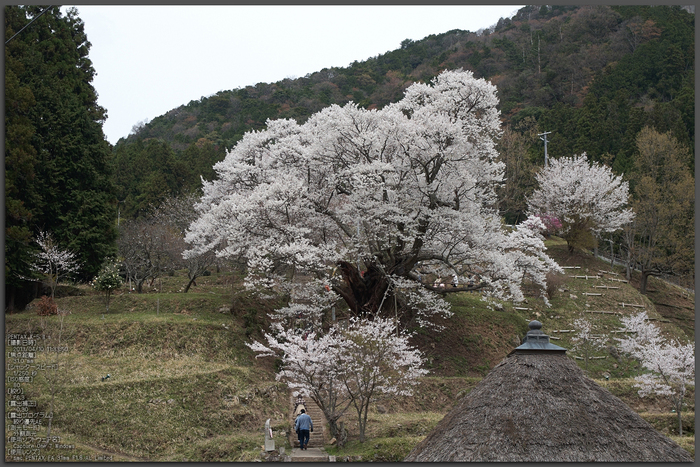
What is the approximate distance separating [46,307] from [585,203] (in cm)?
2655

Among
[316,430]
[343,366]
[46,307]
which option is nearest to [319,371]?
[343,366]

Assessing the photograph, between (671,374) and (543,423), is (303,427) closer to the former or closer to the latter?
(543,423)

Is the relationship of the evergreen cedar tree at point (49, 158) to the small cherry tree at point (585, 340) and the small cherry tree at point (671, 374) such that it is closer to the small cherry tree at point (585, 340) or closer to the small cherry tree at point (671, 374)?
the small cherry tree at point (585, 340)

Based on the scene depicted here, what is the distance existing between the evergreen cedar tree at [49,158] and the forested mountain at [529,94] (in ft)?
46.7

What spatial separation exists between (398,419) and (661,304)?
21062mm

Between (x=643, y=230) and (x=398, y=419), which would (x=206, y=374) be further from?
(x=643, y=230)

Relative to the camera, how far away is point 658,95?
46719mm

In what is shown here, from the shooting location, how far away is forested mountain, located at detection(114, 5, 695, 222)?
1604 inches

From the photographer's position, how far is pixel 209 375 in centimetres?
1573

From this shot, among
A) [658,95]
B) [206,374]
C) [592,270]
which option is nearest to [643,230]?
[592,270]

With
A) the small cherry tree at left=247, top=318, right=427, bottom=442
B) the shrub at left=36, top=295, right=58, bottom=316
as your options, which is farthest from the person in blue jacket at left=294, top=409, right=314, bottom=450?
the shrub at left=36, top=295, right=58, bottom=316

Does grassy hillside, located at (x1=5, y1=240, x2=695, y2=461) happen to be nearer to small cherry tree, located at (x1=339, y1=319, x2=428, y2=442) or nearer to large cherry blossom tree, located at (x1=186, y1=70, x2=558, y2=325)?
small cherry tree, located at (x1=339, y1=319, x2=428, y2=442)

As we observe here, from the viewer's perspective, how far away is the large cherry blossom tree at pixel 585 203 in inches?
1188

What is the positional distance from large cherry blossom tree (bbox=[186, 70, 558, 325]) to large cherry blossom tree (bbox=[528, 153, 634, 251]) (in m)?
11.8
